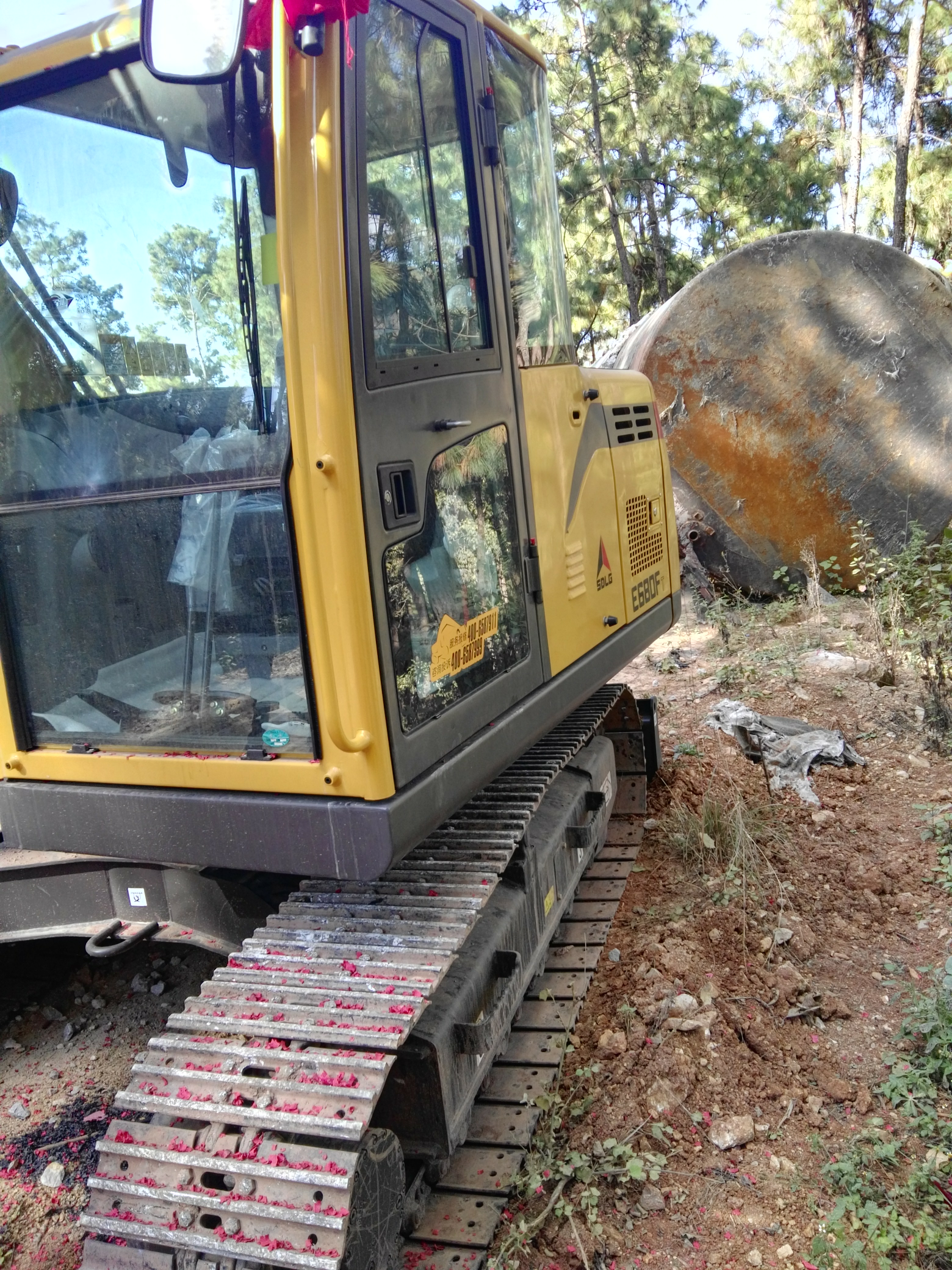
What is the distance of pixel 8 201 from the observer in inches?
91.8

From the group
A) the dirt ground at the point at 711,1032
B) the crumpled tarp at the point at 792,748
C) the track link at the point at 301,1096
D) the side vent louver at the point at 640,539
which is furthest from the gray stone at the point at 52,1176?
the crumpled tarp at the point at 792,748

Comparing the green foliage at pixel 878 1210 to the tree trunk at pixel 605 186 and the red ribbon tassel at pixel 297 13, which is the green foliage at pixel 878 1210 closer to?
the red ribbon tassel at pixel 297 13

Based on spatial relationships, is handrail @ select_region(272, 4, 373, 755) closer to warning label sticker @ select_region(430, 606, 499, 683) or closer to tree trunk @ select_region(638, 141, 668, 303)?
warning label sticker @ select_region(430, 606, 499, 683)

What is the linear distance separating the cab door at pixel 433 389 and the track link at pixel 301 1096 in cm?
42

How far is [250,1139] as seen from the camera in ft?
6.43

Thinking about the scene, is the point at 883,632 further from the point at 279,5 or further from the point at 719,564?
the point at 279,5

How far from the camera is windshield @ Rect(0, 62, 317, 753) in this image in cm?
214

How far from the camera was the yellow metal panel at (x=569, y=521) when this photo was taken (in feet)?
9.85

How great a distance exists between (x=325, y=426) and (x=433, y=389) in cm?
44

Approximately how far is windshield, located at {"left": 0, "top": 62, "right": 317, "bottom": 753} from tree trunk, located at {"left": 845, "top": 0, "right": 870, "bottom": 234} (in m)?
15.9

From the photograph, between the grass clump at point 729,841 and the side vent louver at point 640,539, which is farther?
the grass clump at point 729,841

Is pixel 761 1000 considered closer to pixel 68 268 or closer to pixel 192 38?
pixel 68 268

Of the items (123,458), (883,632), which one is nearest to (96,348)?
(123,458)

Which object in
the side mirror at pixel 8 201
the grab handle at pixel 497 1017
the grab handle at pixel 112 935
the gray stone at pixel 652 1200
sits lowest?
the gray stone at pixel 652 1200
